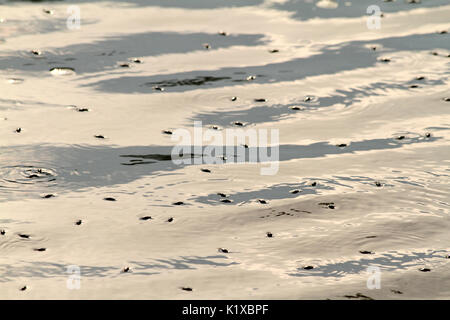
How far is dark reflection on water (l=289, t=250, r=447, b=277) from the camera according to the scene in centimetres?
427

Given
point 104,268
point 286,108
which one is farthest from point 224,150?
point 104,268

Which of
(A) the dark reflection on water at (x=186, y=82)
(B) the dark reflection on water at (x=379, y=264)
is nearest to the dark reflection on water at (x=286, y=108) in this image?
(A) the dark reflection on water at (x=186, y=82)

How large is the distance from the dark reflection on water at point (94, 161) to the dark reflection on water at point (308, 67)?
1127mm

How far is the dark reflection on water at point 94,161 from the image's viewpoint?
17.0 feet

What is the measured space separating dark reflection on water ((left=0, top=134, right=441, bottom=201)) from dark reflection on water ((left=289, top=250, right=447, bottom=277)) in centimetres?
133

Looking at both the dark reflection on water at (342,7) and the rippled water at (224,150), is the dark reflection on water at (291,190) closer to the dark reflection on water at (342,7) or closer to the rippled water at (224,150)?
the rippled water at (224,150)

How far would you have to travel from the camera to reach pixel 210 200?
5.01 m

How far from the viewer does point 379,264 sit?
434 cm

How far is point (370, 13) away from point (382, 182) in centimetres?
322

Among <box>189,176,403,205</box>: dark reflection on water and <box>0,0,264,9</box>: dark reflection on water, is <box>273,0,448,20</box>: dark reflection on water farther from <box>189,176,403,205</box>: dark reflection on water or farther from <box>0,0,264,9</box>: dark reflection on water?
<box>189,176,403,205</box>: dark reflection on water

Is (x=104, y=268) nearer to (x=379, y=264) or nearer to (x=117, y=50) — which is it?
(x=379, y=264)

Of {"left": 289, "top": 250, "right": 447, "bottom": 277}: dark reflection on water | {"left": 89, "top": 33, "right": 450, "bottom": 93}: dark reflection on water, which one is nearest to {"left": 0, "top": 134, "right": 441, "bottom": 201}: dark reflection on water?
{"left": 89, "top": 33, "right": 450, "bottom": 93}: dark reflection on water

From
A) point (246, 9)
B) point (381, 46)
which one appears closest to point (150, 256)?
point (381, 46)

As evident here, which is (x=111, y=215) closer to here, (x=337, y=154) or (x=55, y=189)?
(x=55, y=189)
